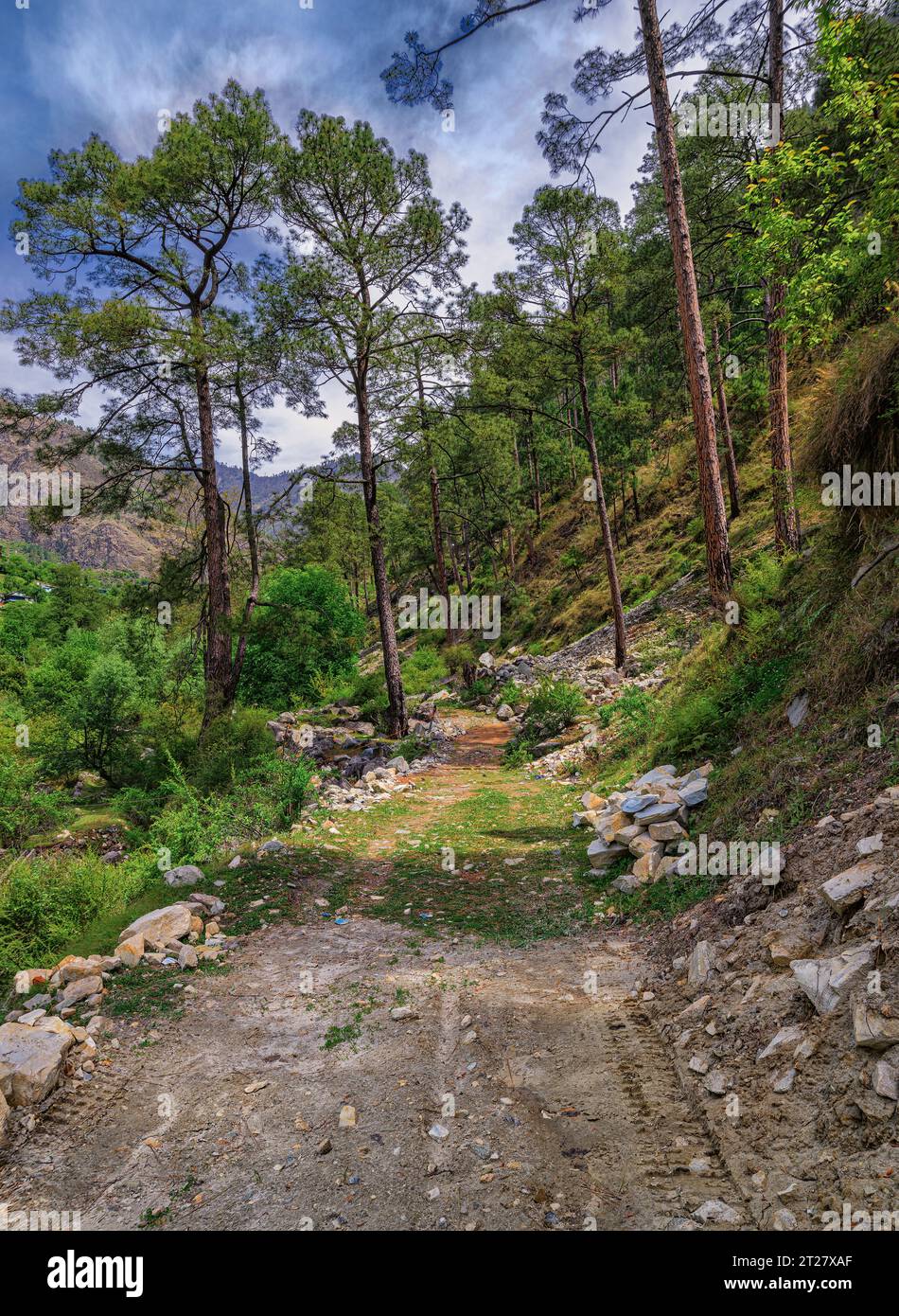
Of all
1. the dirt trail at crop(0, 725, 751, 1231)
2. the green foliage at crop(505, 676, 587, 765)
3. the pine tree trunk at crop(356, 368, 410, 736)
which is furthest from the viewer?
the green foliage at crop(505, 676, 587, 765)

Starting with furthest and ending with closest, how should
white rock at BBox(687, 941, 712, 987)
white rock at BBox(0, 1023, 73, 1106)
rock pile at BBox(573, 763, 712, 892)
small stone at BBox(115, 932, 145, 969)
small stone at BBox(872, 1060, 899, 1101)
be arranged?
rock pile at BBox(573, 763, 712, 892) → small stone at BBox(115, 932, 145, 969) → white rock at BBox(687, 941, 712, 987) → white rock at BBox(0, 1023, 73, 1106) → small stone at BBox(872, 1060, 899, 1101)

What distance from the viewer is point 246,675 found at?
2009 centimetres

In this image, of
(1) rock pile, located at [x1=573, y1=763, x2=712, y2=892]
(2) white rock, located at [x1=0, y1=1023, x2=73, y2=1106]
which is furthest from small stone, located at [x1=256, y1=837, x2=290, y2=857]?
(1) rock pile, located at [x1=573, y1=763, x2=712, y2=892]

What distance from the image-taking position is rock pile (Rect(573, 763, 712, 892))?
5.83 m

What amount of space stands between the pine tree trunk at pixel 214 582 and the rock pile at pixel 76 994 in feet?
25.4

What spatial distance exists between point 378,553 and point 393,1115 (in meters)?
12.8

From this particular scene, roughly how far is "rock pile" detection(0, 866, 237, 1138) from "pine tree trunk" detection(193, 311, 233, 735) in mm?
7736

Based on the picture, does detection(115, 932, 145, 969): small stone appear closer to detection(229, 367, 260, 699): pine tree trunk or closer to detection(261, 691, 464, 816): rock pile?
detection(261, 691, 464, 816): rock pile

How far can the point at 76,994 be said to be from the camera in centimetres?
443

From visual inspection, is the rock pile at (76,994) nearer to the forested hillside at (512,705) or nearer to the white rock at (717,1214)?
the forested hillside at (512,705)

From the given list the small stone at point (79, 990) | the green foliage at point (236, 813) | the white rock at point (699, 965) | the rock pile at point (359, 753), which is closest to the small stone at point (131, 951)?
the small stone at point (79, 990)
